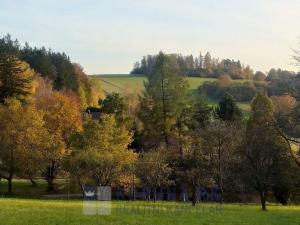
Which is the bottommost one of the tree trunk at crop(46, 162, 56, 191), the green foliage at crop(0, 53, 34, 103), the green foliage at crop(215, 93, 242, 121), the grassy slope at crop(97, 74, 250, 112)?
the tree trunk at crop(46, 162, 56, 191)

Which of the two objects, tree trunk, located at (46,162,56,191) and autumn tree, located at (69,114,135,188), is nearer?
autumn tree, located at (69,114,135,188)

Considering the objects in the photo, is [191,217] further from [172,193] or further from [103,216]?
[172,193]

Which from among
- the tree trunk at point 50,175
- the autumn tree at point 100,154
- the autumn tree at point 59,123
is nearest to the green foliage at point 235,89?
the autumn tree at point 59,123

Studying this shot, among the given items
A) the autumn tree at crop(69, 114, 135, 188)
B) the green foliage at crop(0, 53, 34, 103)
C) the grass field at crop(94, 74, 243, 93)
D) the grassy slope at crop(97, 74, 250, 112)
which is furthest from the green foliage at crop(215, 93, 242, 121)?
the grass field at crop(94, 74, 243, 93)

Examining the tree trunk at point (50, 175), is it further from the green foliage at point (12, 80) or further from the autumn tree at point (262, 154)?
the autumn tree at point (262, 154)

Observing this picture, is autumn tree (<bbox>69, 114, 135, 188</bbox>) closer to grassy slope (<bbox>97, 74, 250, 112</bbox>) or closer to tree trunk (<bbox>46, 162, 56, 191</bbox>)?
tree trunk (<bbox>46, 162, 56, 191</bbox>)

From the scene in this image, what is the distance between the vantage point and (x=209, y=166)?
53.0m

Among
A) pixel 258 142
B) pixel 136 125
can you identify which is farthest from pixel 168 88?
pixel 258 142

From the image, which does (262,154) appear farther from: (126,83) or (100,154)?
(126,83)

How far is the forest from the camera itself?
45.8 meters

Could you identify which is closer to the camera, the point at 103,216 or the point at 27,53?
the point at 103,216

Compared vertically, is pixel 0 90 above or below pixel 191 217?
above

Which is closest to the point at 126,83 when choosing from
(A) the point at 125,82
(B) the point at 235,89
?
(A) the point at 125,82

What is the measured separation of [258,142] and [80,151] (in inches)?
1021
